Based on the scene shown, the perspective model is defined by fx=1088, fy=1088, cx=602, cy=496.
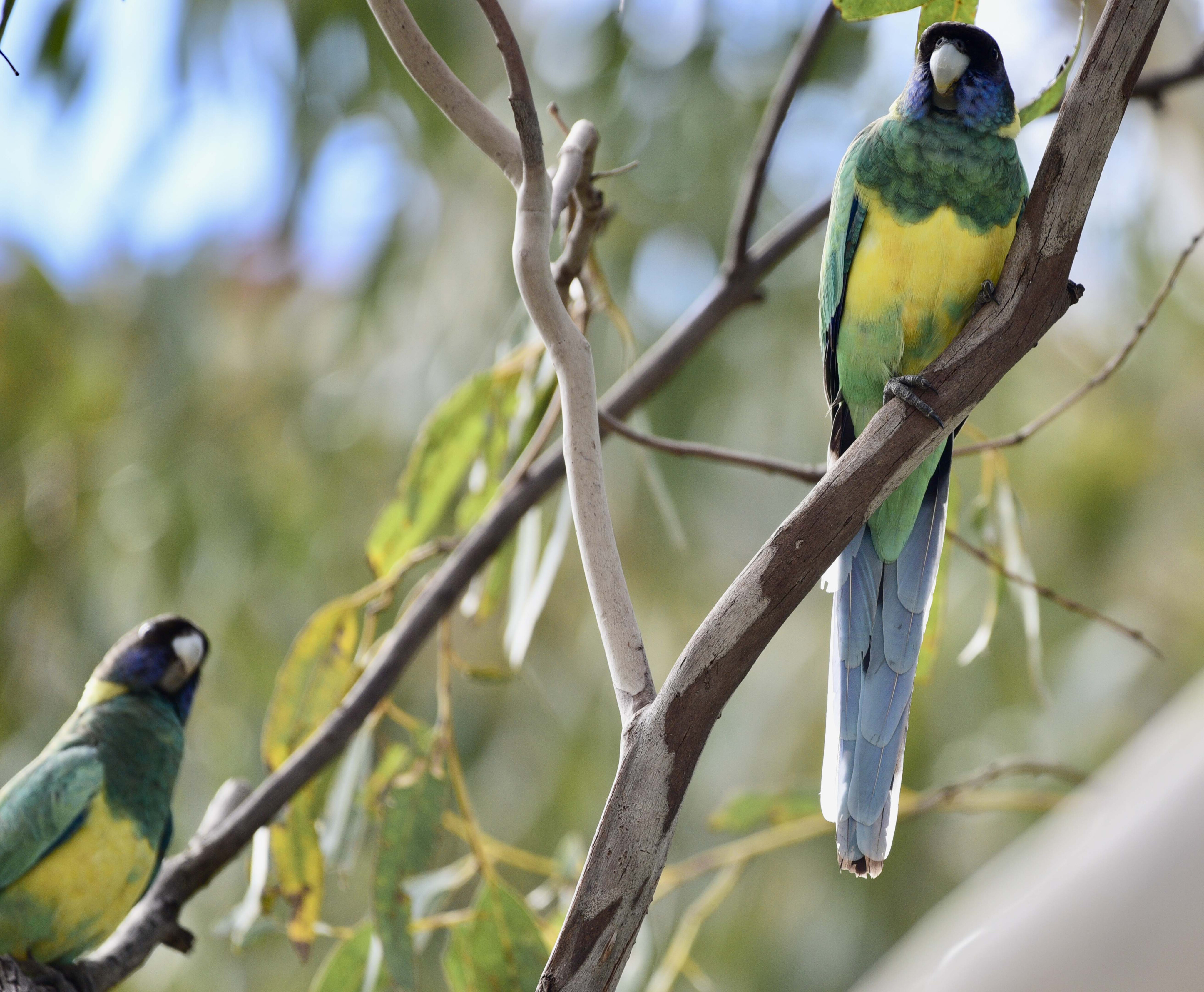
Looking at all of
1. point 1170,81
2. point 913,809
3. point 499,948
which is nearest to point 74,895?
point 499,948

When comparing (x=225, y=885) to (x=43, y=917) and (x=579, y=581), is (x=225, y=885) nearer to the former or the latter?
(x=579, y=581)

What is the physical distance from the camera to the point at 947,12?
3.57 feet

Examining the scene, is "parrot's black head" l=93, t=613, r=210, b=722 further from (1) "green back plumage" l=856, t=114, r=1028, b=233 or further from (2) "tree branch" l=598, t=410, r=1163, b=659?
(1) "green back plumage" l=856, t=114, r=1028, b=233

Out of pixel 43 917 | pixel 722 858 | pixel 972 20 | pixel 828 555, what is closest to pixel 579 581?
pixel 722 858

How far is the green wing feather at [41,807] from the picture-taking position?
134 centimetres

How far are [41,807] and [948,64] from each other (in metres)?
1.34

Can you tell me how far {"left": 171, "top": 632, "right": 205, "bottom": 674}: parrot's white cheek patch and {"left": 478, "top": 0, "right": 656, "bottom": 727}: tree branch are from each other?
943mm

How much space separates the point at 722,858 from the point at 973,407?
3.34 feet

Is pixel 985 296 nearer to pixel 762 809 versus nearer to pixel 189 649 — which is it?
pixel 762 809

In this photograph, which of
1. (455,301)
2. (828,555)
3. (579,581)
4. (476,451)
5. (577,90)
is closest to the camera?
(828,555)

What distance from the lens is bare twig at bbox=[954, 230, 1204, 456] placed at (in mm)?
1023

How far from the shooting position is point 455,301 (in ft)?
9.35

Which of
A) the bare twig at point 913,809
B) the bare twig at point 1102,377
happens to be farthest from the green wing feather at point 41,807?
the bare twig at point 1102,377

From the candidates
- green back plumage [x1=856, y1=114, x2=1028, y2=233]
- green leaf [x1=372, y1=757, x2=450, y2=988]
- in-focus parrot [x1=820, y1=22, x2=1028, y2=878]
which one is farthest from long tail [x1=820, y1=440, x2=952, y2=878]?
green leaf [x1=372, y1=757, x2=450, y2=988]
